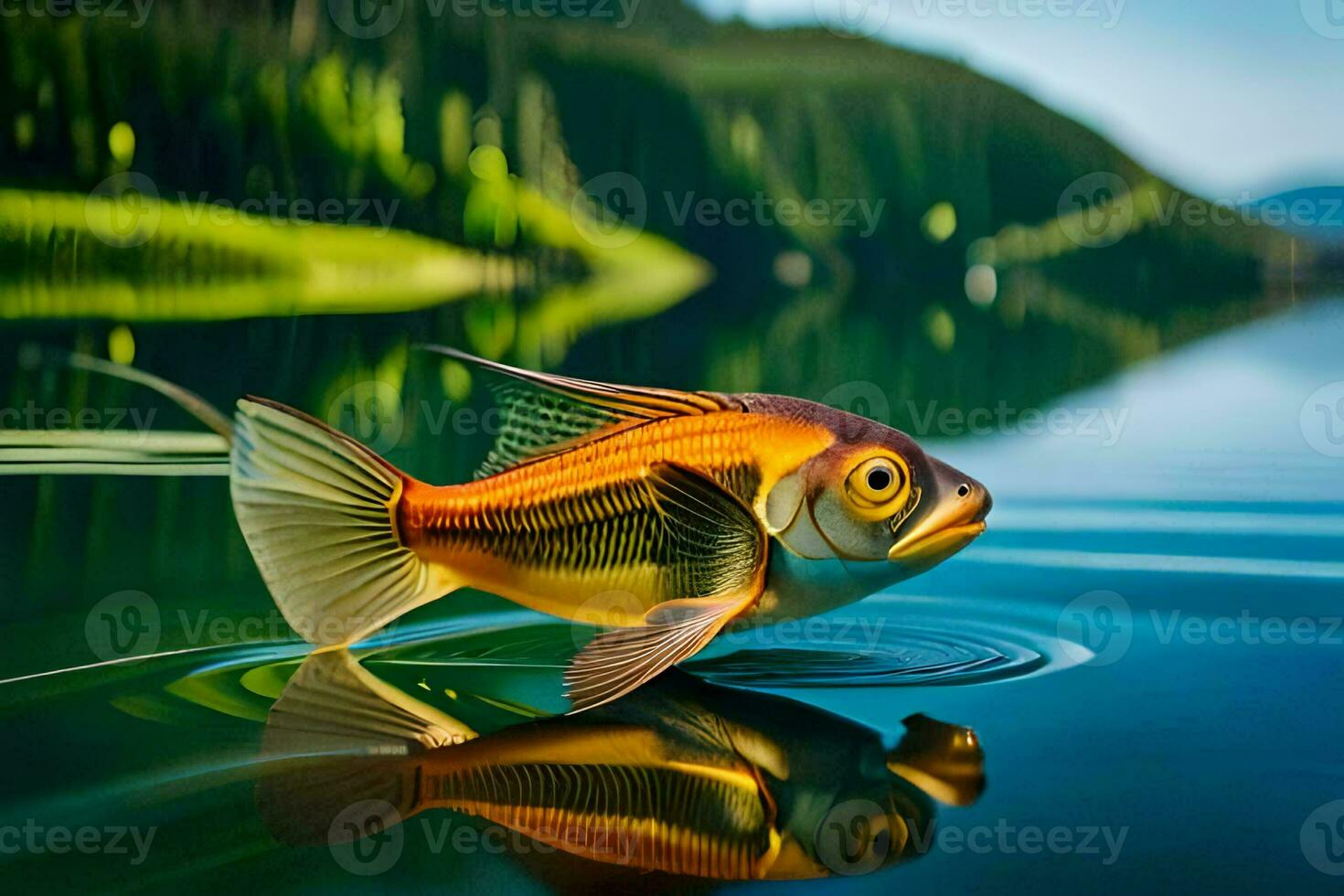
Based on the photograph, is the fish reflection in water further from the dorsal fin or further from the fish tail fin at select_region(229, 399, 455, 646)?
the dorsal fin

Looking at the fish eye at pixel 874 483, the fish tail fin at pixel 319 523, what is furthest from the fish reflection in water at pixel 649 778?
the fish eye at pixel 874 483

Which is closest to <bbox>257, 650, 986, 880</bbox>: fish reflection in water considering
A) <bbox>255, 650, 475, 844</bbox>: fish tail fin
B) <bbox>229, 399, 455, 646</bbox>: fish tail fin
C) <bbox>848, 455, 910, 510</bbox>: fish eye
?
<bbox>255, 650, 475, 844</bbox>: fish tail fin

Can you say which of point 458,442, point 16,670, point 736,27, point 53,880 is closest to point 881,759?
point 53,880

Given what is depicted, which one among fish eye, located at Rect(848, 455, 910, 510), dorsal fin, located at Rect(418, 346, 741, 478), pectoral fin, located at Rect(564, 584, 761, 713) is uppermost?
dorsal fin, located at Rect(418, 346, 741, 478)

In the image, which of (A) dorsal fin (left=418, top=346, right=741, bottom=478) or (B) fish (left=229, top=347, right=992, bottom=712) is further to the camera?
(A) dorsal fin (left=418, top=346, right=741, bottom=478)

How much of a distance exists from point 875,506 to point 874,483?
3cm

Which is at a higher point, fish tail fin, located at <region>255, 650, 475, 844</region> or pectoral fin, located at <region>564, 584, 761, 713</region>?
pectoral fin, located at <region>564, 584, 761, 713</region>

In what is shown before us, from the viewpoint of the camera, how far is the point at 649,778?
127cm

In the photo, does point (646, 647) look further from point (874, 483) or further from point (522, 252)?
point (522, 252)

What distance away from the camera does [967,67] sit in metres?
21.7

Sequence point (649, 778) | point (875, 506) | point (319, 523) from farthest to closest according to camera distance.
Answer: point (319, 523) < point (875, 506) < point (649, 778)

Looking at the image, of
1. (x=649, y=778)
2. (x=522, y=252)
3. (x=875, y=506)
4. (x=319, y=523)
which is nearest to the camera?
(x=649, y=778)

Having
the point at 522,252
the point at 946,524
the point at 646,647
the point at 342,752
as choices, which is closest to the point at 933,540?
the point at 946,524

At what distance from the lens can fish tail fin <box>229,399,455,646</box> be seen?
5.06 ft
